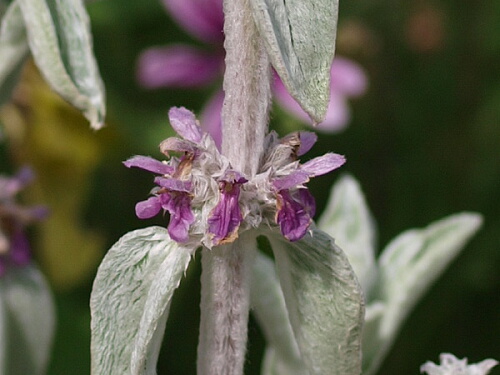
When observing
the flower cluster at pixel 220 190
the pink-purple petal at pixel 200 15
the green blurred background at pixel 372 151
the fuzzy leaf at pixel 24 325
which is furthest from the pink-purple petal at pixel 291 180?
the pink-purple petal at pixel 200 15

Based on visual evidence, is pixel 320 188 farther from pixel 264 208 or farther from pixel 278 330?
pixel 264 208

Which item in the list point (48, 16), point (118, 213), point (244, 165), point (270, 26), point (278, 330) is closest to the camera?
point (270, 26)

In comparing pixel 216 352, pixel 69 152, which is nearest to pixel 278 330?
pixel 216 352

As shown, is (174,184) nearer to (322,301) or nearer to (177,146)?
(177,146)

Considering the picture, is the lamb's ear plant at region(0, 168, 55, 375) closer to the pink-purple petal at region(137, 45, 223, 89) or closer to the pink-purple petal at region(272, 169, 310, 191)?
the pink-purple petal at region(272, 169, 310, 191)

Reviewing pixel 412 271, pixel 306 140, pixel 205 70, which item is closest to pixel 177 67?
pixel 205 70

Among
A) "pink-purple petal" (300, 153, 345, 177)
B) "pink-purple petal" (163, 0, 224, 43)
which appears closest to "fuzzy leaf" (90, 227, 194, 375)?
"pink-purple petal" (300, 153, 345, 177)
